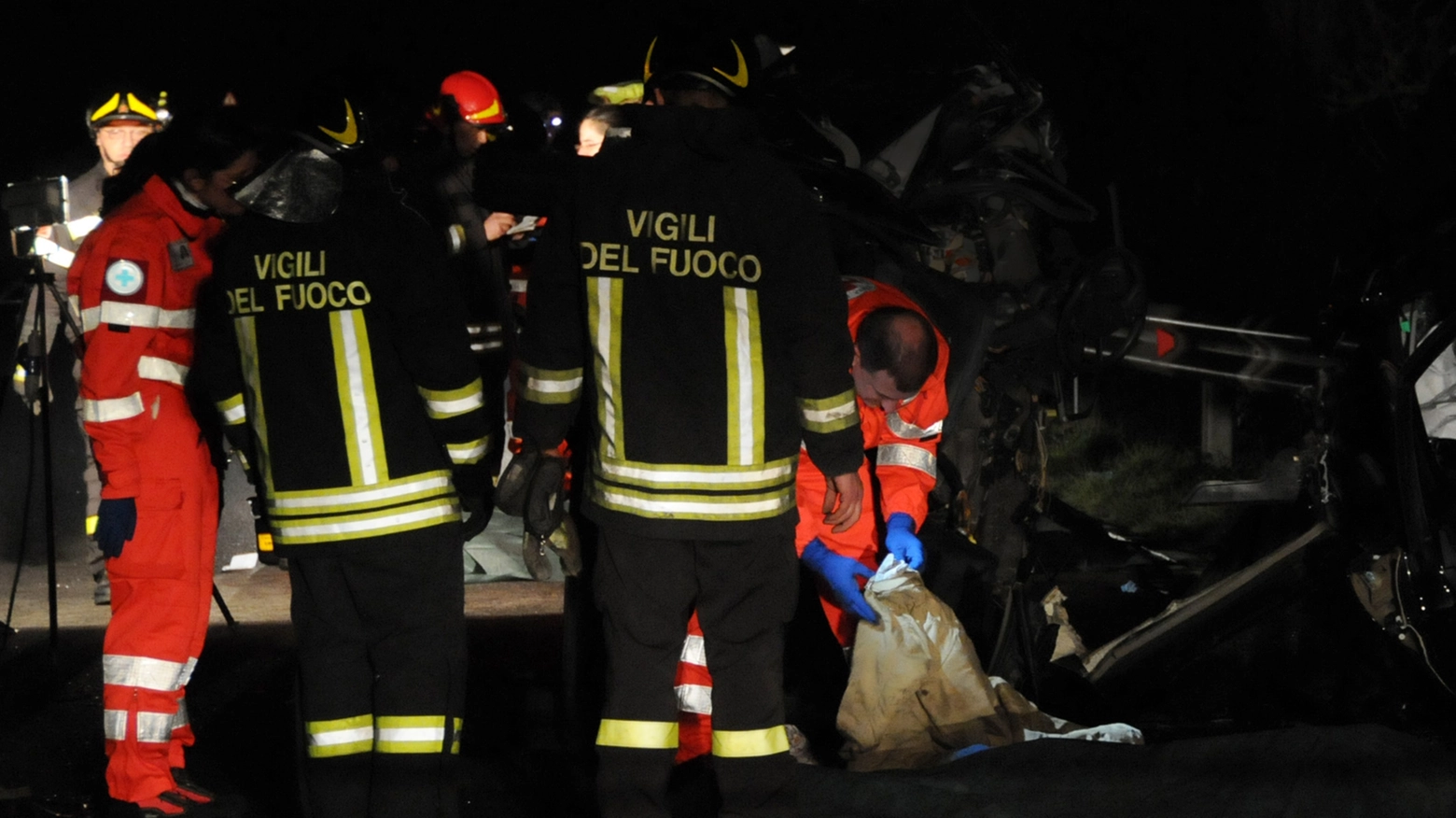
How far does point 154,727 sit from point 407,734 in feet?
3.00

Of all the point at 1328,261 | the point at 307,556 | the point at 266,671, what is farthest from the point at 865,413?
the point at 1328,261

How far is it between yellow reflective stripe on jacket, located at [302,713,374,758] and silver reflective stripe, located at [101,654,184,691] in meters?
0.65

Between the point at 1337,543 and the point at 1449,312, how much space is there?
2.78 ft

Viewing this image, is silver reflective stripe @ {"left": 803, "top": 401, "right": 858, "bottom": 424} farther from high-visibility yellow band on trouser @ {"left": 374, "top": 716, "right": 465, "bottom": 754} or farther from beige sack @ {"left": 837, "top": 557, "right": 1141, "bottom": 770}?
high-visibility yellow band on trouser @ {"left": 374, "top": 716, "right": 465, "bottom": 754}

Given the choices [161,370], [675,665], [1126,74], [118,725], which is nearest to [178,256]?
[161,370]

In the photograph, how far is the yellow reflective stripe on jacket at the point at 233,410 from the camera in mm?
3723

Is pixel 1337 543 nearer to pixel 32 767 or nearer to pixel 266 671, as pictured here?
pixel 266 671

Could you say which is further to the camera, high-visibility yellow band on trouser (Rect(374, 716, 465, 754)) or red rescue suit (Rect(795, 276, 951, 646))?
red rescue suit (Rect(795, 276, 951, 646))

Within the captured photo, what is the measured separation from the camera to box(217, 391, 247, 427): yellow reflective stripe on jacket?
3723 millimetres

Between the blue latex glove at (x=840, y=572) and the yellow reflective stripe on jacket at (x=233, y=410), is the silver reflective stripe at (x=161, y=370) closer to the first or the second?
the yellow reflective stripe on jacket at (x=233, y=410)

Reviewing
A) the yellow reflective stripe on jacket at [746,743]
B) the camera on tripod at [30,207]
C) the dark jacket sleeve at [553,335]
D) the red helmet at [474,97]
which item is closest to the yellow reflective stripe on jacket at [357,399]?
the dark jacket sleeve at [553,335]

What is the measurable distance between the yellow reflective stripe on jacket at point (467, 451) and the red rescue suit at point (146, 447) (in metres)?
0.95

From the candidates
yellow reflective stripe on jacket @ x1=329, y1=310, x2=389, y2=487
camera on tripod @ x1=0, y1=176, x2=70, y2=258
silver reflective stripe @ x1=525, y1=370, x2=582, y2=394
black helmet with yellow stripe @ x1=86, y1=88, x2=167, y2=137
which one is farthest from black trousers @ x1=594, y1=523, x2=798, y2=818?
black helmet with yellow stripe @ x1=86, y1=88, x2=167, y2=137

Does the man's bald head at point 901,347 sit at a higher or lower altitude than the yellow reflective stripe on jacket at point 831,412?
higher
